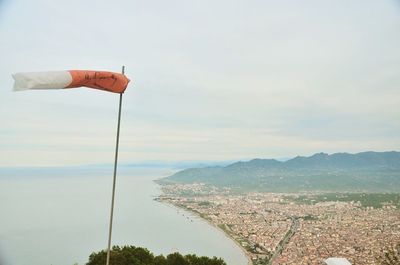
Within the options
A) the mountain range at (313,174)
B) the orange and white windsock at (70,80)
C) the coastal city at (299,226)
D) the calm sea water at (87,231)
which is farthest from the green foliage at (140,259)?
the mountain range at (313,174)

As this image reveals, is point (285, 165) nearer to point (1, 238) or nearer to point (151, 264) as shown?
point (1, 238)

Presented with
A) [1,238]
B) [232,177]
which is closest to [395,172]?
[232,177]

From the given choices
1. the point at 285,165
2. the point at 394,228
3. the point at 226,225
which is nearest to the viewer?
the point at 394,228

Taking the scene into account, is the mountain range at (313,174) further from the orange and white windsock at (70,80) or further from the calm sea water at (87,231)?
the orange and white windsock at (70,80)

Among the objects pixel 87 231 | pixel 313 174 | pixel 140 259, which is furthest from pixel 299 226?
pixel 313 174

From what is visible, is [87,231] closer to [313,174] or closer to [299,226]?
[299,226]

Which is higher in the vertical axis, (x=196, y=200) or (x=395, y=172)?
(x=395, y=172)
